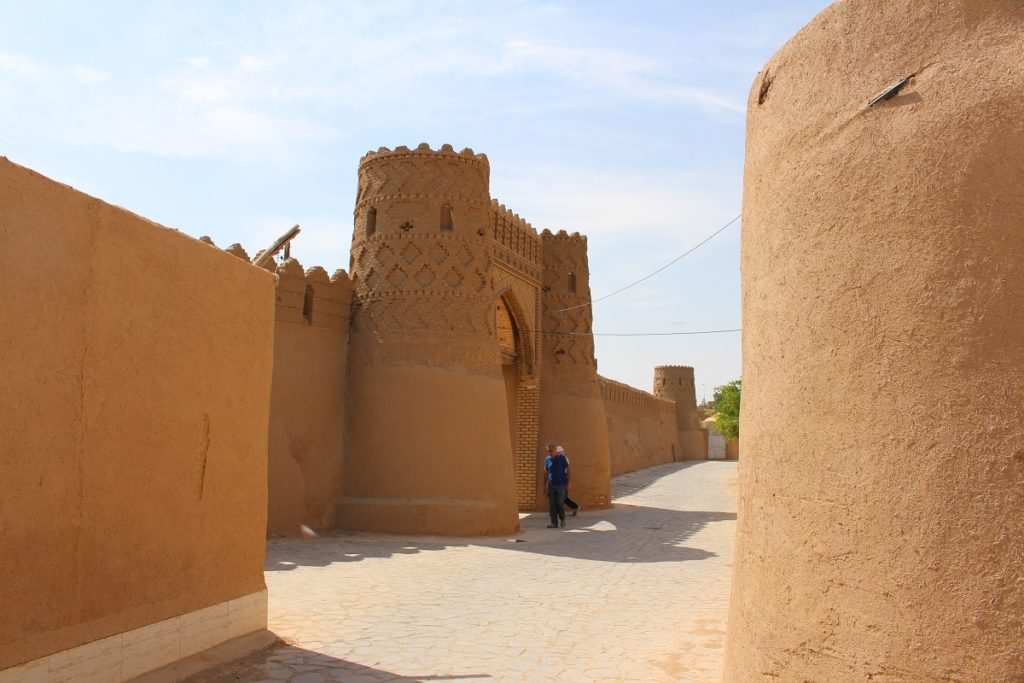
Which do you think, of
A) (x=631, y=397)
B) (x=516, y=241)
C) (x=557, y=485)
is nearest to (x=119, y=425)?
(x=557, y=485)

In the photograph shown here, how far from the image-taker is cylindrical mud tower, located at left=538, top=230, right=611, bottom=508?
17094 millimetres

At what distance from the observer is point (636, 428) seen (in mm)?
31578

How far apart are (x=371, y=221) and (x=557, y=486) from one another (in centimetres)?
519

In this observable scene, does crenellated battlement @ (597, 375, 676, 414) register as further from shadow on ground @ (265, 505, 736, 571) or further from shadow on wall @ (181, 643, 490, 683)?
shadow on wall @ (181, 643, 490, 683)

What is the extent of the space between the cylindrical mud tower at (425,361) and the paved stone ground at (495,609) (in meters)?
0.69

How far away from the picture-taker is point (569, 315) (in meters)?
17.5

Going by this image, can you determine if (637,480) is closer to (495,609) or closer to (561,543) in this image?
(561,543)

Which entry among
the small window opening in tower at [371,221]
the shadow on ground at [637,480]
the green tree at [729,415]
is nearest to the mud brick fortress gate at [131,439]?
the small window opening in tower at [371,221]

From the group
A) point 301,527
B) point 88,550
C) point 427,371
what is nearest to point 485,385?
point 427,371

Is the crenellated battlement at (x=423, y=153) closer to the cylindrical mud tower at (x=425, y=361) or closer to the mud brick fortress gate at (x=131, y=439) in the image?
the cylindrical mud tower at (x=425, y=361)

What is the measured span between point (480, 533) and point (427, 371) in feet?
8.12

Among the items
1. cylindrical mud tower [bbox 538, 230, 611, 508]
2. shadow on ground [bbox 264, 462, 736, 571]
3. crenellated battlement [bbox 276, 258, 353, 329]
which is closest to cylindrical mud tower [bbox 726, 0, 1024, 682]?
shadow on ground [bbox 264, 462, 736, 571]

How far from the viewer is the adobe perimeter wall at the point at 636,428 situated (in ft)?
92.4

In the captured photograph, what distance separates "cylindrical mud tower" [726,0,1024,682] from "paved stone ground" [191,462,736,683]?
2089 mm
